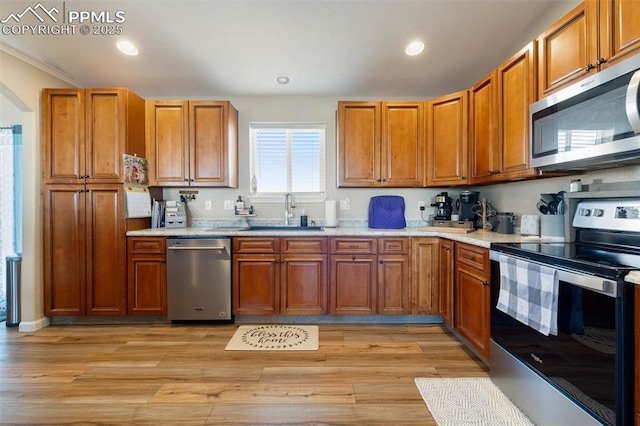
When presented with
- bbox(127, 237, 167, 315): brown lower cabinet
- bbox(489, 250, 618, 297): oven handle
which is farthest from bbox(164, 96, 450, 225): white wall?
bbox(489, 250, 618, 297): oven handle

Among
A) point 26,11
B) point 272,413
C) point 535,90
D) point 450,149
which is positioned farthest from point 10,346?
point 535,90

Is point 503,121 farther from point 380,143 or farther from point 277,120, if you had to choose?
point 277,120

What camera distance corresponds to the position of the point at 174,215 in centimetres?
333

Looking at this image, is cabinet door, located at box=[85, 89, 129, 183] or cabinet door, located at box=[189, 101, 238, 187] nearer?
cabinet door, located at box=[85, 89, 129, 183]

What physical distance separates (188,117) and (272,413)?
117 inches

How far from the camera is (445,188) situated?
138 inches

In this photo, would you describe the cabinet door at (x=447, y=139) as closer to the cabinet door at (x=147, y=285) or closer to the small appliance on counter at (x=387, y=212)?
the small appliance on counter at (x=387, y=212)

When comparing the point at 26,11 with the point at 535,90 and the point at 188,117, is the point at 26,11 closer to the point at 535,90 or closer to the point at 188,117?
the point at 188,117

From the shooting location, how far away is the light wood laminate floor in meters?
1.66

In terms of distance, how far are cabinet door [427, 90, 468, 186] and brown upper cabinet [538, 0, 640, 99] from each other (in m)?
0.94

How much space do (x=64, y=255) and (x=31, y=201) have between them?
0.61 m

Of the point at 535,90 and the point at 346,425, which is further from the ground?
→ the point at 535,90

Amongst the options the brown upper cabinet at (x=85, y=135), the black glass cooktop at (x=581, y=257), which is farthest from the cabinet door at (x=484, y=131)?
the brown upper cabinet at (x=85, y=135)

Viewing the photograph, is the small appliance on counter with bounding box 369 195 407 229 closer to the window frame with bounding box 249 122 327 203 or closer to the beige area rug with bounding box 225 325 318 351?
the window frame with bounding box 249 122 327 203
